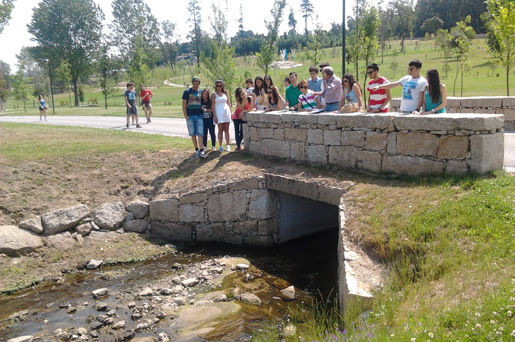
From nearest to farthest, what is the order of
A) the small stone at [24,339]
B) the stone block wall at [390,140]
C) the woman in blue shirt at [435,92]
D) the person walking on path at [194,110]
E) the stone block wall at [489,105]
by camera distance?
the small stone at [24,339], the stone block wall at [390,140], the woman in blue shirt at [435,92], the person walking on path at [194,110], the stone block wall at [489,105]

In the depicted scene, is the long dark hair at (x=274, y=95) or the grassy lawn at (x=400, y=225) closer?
the grassy lawn at (x=400, y=225)

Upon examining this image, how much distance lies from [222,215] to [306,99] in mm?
3571

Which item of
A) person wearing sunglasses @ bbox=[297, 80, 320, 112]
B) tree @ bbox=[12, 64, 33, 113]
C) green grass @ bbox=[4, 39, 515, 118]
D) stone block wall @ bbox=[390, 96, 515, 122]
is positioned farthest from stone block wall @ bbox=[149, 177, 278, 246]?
tree @ bbox=[12, 64, 33, 113]

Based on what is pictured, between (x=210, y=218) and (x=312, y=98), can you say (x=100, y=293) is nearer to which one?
(x=210, y=218)

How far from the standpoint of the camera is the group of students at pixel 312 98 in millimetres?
7863

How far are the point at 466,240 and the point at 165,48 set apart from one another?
87.3 meters

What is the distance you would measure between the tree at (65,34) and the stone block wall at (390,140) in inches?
1972

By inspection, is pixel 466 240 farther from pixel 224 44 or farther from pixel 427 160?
pixel 224 44

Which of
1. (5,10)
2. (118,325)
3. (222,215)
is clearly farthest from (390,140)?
(5,10)

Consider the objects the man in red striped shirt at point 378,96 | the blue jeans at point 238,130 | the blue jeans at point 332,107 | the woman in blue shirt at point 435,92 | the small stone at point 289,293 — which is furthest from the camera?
the blue jeans at point 238,130

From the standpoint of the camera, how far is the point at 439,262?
518 centimetres

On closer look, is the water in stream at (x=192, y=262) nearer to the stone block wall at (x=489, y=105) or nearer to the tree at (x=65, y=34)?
the stone block wall at (x=489, y=105)

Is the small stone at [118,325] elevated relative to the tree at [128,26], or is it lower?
lower

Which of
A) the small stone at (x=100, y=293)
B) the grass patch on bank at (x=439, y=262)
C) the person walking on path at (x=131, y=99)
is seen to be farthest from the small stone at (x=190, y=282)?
the person walking on path at (x=131, y=99)
